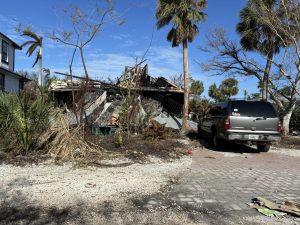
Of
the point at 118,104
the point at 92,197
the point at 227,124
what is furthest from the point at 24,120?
the point at 227,124

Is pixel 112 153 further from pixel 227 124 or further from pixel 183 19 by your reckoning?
pixel 183 19

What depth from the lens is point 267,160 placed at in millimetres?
11617

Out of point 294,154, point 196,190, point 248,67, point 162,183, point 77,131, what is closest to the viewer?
point 196,190

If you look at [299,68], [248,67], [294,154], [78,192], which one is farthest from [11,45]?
[78,192]

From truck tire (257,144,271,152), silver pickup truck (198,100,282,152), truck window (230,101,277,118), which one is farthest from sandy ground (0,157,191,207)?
truck tire (257,144,271,152)

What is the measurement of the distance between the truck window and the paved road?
56.0 inches

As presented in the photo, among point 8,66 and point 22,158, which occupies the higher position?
point 8,66

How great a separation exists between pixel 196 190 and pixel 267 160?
17.8 feet

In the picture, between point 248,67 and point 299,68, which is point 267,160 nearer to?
point 299,68

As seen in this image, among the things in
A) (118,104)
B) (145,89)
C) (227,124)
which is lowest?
(227,124)

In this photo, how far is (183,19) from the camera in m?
20.7

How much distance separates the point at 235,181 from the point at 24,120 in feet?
18.6

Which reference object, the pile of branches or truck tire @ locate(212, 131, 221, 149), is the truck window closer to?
truck tire @ locate(212, 131, 221, 149)

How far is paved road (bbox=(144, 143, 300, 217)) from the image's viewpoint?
6285mm
